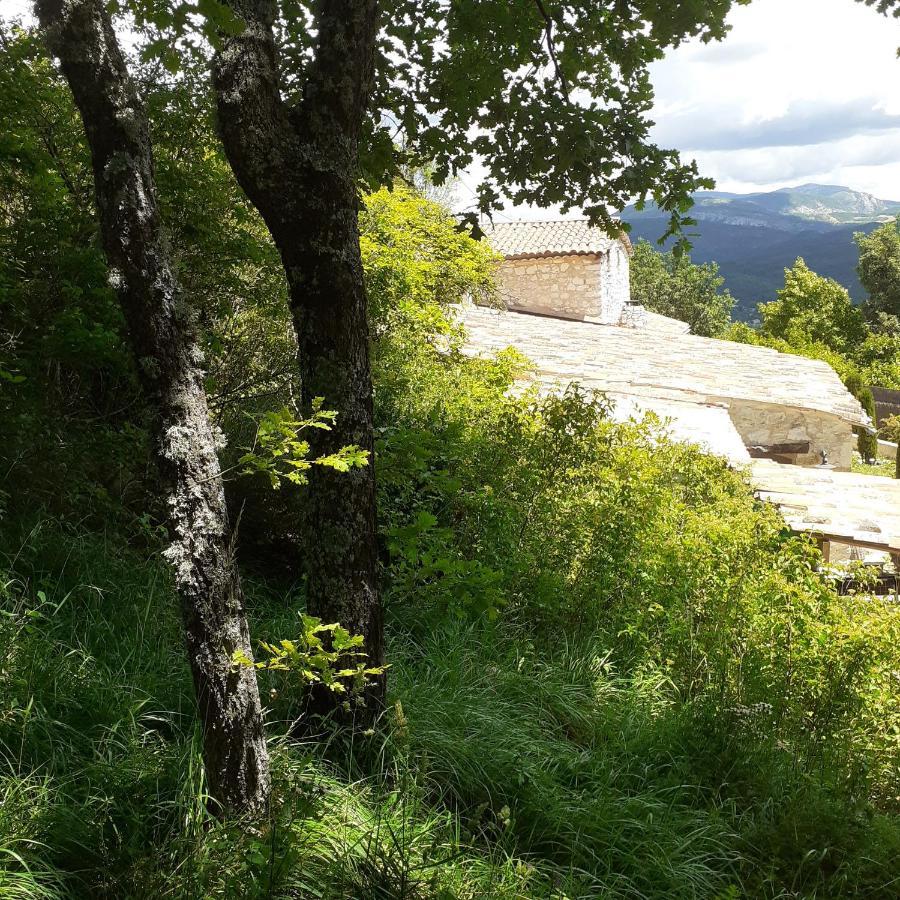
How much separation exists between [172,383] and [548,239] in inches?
913

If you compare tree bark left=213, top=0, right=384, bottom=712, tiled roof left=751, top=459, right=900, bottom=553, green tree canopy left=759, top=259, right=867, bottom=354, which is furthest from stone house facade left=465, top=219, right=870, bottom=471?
green tree canopy left=759, top=259, right=867, bottom=354

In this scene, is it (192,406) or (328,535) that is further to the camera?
(328,535)

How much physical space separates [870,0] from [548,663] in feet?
13.7

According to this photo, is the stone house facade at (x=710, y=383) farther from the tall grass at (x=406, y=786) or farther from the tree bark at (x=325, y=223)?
the tree bark at (x=325, y=223)

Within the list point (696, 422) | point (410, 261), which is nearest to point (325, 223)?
point (410, 261)

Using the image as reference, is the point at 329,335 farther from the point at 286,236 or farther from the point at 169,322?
the point at 169,322

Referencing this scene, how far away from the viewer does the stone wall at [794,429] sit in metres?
13.1

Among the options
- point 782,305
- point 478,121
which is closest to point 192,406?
point 478,121

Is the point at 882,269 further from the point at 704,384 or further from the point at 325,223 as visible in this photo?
the point at 325,223

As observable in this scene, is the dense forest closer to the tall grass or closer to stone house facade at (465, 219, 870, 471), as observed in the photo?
the tall grass

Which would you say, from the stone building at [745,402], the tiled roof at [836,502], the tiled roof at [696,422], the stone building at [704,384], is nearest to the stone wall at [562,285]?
the stone building at [745,402]

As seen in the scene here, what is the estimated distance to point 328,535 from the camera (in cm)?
331

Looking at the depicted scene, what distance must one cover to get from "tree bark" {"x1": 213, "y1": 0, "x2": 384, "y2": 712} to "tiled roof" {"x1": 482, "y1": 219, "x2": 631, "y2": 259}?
19.5 metres

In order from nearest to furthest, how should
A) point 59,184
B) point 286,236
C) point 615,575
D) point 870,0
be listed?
point 286,236, point 870,0, point 59,184, point 615,575
